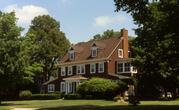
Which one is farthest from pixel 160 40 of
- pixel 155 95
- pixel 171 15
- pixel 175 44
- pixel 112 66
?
pixel 112 66

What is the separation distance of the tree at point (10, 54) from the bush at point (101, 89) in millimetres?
11595

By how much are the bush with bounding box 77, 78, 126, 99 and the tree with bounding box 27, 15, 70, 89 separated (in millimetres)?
34053

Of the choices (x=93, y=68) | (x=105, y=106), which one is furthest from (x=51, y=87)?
(x=105, y=106)

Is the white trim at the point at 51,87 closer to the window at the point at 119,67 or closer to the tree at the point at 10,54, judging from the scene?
the window at the point at 119,67

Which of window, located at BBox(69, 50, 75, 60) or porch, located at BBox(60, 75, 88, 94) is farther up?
window, located at BBox(69, 50, 75, 60)

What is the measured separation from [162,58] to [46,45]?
6119 centimetres

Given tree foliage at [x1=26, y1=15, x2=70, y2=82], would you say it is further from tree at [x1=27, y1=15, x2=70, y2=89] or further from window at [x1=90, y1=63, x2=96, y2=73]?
window at [x1=90, y1=63, x2=96, y2=73]

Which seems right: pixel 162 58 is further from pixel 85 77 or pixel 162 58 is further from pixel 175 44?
pixel 85 77

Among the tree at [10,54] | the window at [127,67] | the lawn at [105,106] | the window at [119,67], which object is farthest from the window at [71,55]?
the lawn at [105,106]

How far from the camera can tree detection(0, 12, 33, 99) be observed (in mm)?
54250

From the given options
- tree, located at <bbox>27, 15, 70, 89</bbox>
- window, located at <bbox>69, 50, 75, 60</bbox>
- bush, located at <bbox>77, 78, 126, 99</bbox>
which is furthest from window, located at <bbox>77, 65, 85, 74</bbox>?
tree, located at <bbox>27, 15, 70, 89</bbox>

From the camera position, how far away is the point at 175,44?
35656mm

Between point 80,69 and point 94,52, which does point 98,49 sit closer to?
point 94,52

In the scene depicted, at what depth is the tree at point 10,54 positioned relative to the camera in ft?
178
